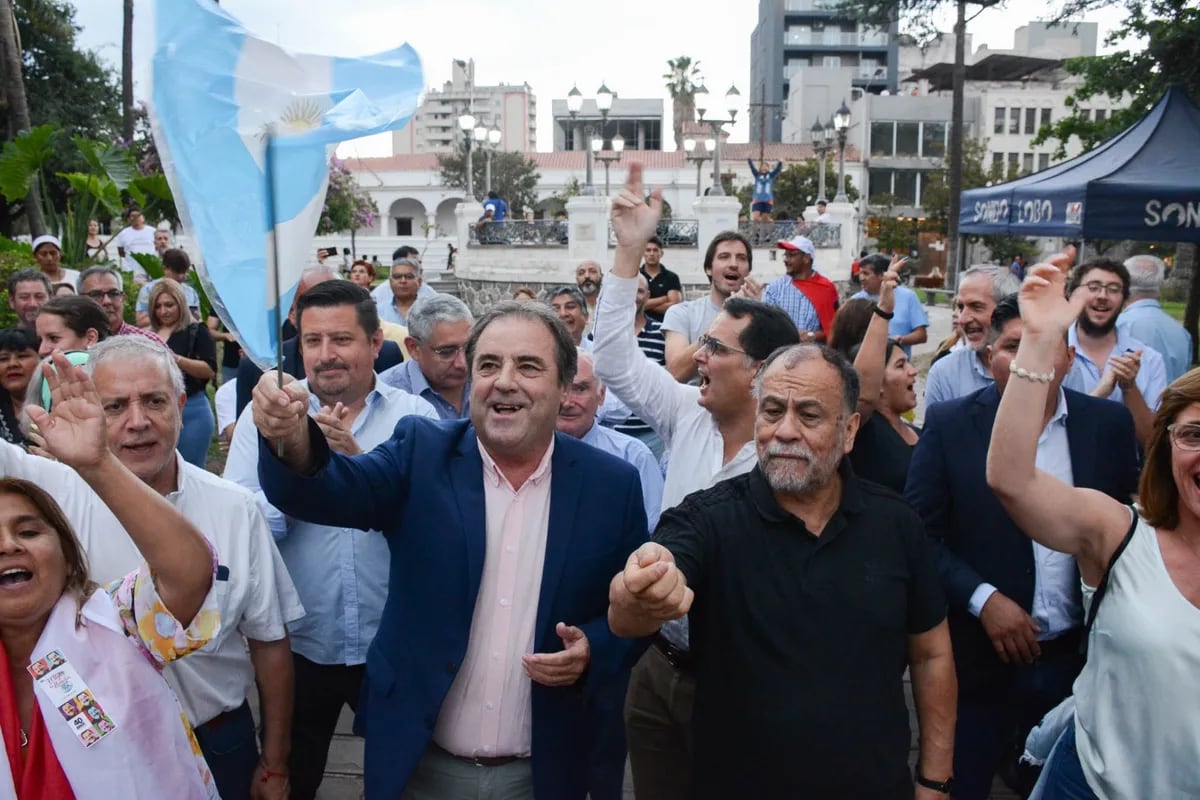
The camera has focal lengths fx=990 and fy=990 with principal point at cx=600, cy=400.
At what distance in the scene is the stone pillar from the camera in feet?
74.8

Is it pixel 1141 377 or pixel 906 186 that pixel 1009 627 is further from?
pixel 906 186

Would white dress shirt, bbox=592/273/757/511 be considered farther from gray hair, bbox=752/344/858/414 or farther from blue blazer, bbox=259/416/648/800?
blue blazer, bbox=259/416/648/800

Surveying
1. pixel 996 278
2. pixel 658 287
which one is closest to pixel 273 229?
pixel 996 278

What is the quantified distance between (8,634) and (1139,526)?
267 centimetres

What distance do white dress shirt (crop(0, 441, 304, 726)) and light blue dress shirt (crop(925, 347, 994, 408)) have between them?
3.37 m

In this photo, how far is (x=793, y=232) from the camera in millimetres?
24031

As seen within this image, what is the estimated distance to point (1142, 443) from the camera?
15.0 feet

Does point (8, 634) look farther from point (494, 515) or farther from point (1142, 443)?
point (1142, 443)

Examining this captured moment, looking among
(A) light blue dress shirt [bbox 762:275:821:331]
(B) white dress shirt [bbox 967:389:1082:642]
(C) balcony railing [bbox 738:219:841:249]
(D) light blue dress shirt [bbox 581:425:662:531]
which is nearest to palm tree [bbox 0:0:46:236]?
(A) light blue dress shirt [bbox 762:275:821:331]

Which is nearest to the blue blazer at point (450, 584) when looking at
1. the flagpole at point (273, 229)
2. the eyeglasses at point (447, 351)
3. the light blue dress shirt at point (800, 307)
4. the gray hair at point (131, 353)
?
the flagpole at point (273, 229)

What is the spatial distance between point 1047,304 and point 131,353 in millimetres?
2423

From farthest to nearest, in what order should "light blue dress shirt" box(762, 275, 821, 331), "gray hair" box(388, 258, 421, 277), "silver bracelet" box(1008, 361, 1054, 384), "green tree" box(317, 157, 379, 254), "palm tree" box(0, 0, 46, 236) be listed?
"green tree" box(317, 157, 379, 254), "palm tree" box(0, 0, 46, 236), "gray hair" box(388, 258, 421, 277), "light blue dress shirt" box(762, 275, 821, 331), "silver bracelet" box(1008, 361, 1054, 384)

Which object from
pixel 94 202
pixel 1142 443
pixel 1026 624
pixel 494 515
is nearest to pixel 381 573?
pixel 494 515

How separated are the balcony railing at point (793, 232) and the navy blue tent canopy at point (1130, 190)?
14.7m
